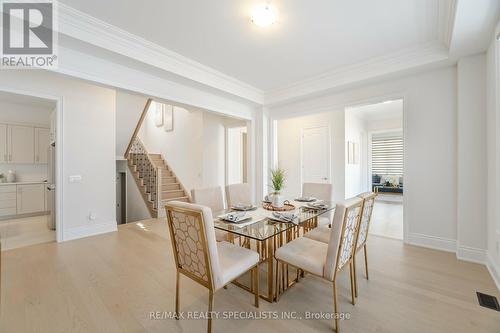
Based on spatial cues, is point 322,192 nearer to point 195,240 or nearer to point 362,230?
point 362,230

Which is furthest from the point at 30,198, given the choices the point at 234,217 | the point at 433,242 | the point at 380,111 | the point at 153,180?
the point at 380,111

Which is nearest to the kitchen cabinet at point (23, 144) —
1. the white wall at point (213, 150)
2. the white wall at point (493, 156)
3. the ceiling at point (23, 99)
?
the ceiling at point (23, 99)

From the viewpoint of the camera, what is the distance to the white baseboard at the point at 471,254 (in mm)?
2645

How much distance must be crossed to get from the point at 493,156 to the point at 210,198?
3251 mm

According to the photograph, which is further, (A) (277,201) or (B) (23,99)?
(B) (23,99)

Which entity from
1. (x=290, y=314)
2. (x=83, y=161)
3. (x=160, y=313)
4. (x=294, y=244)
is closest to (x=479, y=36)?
(x=294, y=244)

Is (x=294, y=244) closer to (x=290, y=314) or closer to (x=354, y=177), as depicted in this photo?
(x=290, y=314)

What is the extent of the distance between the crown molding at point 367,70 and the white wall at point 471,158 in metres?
0.37

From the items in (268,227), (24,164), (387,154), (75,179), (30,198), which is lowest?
(30,198)

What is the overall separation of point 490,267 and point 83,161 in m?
5.71

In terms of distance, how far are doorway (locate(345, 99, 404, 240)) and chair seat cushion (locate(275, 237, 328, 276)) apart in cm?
373

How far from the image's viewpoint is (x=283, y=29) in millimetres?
2508

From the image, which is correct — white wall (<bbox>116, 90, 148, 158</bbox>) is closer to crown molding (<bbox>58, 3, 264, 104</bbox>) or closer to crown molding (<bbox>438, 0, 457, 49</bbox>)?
crown molding (<bbox>58, 3, 264, 104</bbox>)

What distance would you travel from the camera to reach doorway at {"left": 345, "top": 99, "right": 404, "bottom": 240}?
591 centimetres
